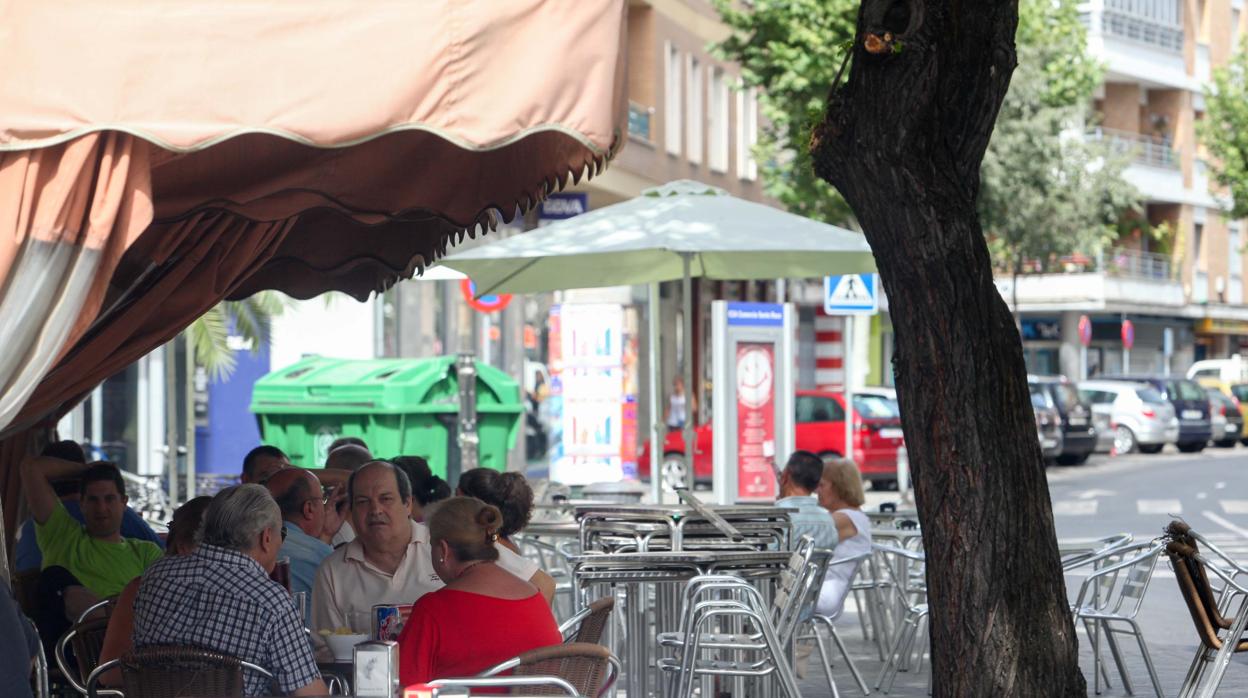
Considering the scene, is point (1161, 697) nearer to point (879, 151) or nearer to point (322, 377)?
point (879, 151)

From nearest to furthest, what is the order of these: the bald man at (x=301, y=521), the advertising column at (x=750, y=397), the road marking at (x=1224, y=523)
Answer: the bald man at (x=301, y=521) < the advertising column at (x=750, y=397) < the road marking at (x=1224, y=523)

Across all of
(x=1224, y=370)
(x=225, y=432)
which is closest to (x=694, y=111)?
(x=225, y=432)

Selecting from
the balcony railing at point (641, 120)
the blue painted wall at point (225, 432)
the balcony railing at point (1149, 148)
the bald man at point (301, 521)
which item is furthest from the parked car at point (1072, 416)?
the bald man at point (301, 521)

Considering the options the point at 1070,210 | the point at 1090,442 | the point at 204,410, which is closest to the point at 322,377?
the point at 204,410

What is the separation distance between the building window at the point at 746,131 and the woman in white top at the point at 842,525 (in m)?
31.2

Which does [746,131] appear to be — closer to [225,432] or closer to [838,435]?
[838,435]

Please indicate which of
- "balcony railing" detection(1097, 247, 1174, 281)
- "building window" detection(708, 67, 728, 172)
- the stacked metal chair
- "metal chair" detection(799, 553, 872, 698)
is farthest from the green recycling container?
"balcony railing" detection(1097, 247, 1174, 281)

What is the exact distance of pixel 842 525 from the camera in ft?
Answer: 35.5

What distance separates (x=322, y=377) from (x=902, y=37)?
579 inches

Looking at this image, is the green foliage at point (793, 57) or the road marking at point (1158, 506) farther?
the green foliage at point (793, 57)

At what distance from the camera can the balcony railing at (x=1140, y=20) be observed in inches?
2282

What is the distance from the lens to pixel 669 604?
9.32 meters

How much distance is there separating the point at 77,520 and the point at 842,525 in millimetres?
4148

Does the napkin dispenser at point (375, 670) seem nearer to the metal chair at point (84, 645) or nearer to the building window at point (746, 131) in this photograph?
the metal chair at point (84, 645)
